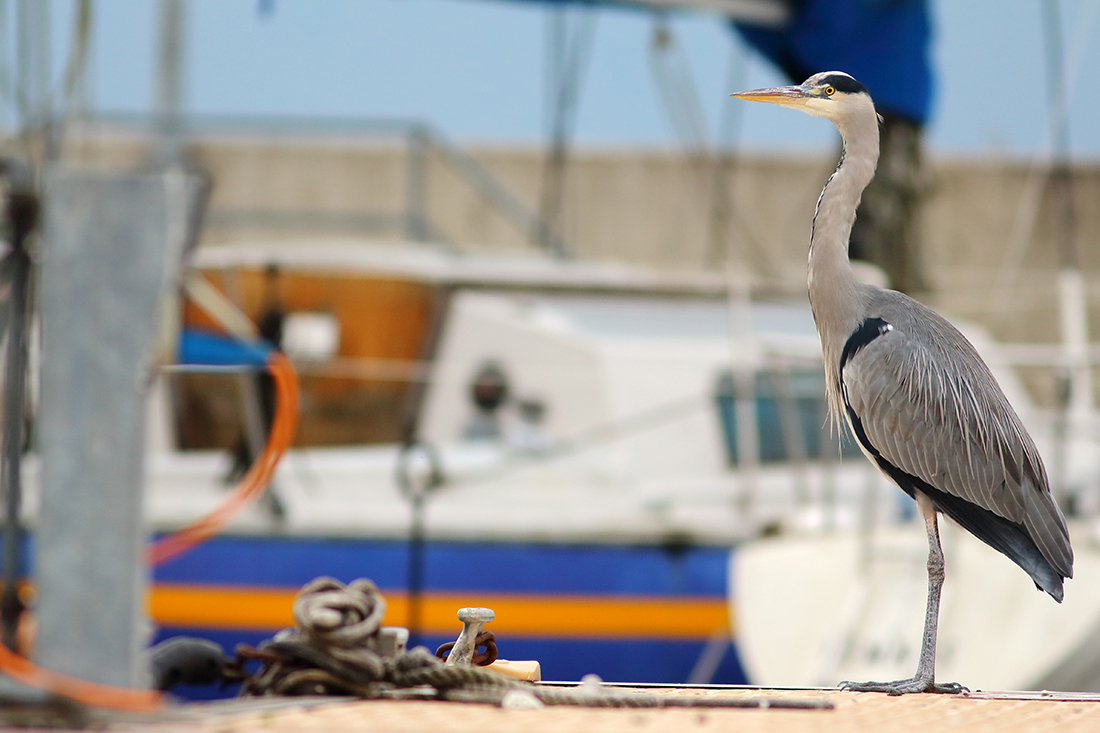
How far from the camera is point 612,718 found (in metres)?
2.12

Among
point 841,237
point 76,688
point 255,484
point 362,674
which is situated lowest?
point 362,674

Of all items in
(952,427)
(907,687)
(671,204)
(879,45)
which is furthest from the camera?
(671,204)

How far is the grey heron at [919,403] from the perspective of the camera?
301cm

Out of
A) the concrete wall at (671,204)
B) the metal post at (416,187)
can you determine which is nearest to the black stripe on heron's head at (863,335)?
the metal post at (416,187)

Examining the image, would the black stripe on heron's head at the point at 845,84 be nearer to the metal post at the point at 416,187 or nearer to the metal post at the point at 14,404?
the metal post at the point at 14,404

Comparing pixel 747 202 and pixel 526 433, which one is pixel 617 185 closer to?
pixel 747 202

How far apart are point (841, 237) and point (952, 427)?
1.97ft

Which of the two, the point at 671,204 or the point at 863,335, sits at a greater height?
the point at 671,204

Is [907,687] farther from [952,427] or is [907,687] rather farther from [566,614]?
[566,614]

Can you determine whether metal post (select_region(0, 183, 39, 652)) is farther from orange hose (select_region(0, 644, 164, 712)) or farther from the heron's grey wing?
the heron's grey wing

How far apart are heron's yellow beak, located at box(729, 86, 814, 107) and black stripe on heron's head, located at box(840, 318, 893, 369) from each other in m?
0.65

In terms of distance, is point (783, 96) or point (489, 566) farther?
point (489, 566)

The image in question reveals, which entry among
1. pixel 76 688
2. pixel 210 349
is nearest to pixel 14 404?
pixel 76 688

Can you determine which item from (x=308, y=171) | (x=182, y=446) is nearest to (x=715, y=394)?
(x=182, y=446)
